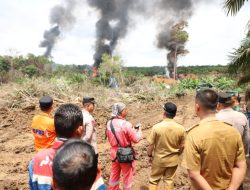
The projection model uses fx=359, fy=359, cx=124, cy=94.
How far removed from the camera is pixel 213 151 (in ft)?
10.5

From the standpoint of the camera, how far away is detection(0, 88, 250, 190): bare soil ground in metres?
7.39

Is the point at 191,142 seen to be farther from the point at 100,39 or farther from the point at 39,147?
the point at 100,39

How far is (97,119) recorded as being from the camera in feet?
45.5

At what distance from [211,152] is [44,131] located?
7.27 feet

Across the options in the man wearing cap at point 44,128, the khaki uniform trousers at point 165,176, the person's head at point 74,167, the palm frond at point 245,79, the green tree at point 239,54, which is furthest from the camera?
the palm frond at point 245,79

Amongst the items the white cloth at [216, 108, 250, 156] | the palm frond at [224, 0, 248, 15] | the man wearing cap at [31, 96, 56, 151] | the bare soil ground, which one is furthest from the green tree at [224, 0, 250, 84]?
the man wearing cap at [31, 96, 56, 151]

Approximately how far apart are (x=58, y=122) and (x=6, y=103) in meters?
12.4

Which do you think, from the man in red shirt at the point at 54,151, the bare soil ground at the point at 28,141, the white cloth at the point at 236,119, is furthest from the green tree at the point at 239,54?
the man in red shirt at the point at 54,151

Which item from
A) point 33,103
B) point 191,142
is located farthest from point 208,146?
point 33,103

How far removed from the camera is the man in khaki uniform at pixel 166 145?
525 centimetres

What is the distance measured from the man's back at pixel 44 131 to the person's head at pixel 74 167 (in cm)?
271

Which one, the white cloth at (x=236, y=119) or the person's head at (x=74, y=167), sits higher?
the person's head at (x=74, y=167)

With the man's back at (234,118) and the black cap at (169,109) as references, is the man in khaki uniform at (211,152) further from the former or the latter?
the black cap at (169,109)

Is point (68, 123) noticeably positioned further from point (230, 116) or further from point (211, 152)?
point (230, 116)
